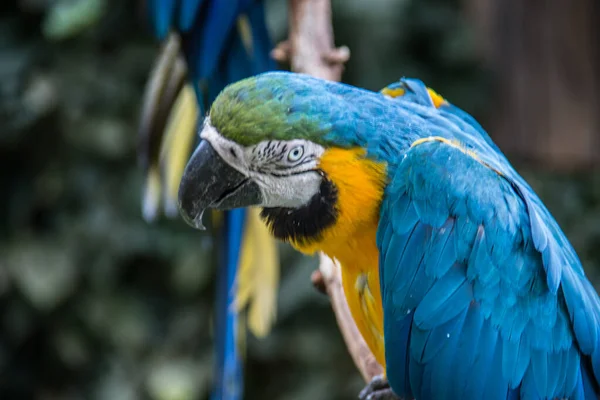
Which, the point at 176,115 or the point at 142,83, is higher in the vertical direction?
the point at 176,115

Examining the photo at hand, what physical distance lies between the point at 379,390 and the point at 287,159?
1.45 ft

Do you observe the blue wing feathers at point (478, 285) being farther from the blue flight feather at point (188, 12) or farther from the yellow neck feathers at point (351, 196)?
the blue flight feather at point (188, 12)

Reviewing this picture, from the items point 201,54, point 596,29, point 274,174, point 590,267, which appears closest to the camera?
point 274,174

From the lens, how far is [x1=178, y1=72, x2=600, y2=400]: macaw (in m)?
0.84

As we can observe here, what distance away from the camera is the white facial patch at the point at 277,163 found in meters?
0.83

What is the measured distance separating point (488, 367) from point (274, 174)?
0.34 metres

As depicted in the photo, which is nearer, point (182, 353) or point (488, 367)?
point (488, 367)

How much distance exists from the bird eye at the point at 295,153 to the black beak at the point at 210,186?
55 mm

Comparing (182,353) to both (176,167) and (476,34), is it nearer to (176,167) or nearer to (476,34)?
(176,167)

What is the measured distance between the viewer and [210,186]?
33.6 inches

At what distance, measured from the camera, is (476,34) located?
222cm

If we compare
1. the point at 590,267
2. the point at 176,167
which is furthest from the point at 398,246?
the point at 590,267

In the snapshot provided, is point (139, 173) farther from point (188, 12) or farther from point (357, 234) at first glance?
point (357, 234)

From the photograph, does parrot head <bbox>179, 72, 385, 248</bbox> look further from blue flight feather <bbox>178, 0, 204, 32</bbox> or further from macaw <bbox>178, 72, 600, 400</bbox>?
blue flight feather <bbox>178, 0, 204, 32</bbox>
